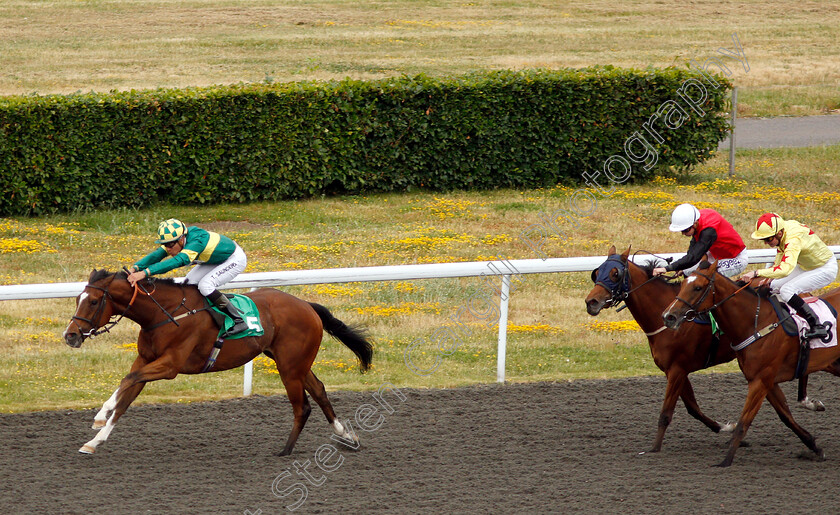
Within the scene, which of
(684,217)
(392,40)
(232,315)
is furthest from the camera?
(392,40)

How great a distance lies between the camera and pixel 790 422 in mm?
6023

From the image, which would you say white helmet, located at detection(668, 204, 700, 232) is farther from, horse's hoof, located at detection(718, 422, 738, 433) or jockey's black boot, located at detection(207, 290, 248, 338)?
jockey's black boot, located at detection(207, 290, 248, 338)

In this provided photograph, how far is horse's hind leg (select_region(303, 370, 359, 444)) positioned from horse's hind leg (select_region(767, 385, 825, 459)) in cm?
266

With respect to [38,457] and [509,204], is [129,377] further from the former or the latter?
[509,204]

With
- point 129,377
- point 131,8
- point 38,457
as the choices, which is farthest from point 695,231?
point 131,8

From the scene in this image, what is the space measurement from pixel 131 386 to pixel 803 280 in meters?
4.29

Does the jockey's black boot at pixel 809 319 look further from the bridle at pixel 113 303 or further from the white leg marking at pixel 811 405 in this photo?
the bridle at pixel 113 303

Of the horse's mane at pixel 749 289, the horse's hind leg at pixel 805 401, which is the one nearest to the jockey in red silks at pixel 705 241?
the horse's mane at pixel 749 289

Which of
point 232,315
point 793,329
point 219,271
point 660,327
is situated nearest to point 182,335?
point 232,315

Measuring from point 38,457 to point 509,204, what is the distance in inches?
340

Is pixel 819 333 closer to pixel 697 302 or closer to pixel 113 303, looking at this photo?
pixel 697 302

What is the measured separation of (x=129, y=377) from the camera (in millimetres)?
5711

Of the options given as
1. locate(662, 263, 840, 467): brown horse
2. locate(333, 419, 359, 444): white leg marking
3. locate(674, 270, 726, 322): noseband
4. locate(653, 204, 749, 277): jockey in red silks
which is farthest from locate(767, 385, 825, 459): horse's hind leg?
locate(333, 419, 359, 444): white leg marking

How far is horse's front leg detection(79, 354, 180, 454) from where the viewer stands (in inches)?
221
